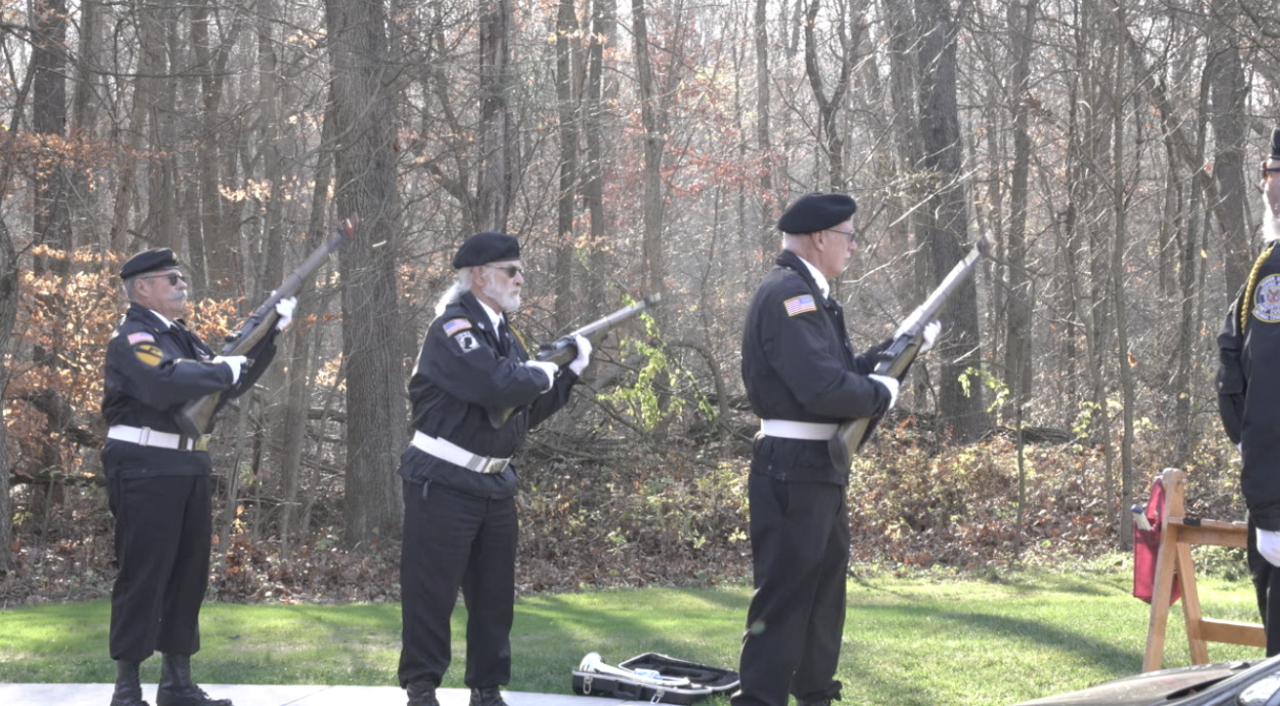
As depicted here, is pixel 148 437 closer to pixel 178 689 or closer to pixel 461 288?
pixel 178 689

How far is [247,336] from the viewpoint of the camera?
653 centimetres

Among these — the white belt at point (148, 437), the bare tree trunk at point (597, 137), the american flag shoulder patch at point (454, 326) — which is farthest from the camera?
the bare tree trunk at point (597, 137)

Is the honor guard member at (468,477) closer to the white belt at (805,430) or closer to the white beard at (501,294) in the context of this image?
the white beard at (501,294)

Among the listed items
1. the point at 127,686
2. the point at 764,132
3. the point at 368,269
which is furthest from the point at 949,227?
the point at 127,686

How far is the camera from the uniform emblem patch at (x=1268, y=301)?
14.7 feet

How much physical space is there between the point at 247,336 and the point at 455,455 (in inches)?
57.3

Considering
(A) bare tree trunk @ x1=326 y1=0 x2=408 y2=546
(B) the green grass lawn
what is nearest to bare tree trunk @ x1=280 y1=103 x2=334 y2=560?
(A) bare tree trunk @ x1=326 y1=0 x2=408 y2=546

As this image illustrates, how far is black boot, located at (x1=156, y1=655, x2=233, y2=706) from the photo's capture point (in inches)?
239

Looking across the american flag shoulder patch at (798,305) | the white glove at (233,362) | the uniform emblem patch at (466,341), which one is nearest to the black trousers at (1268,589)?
the american flag shoulder patch at (798,305)

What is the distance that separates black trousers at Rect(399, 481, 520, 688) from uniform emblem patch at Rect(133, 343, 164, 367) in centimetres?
123

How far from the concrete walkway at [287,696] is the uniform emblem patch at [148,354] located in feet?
5.62

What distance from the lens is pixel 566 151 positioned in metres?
20.0

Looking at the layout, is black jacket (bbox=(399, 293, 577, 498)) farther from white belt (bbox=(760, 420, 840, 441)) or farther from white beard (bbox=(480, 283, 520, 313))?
white belt (bbox=(760, 420, 840, 441))

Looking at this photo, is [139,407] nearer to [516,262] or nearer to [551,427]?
[516,262]
